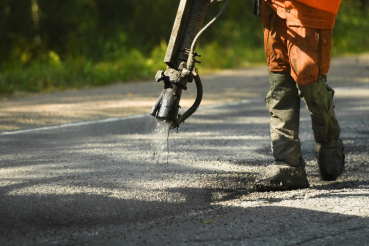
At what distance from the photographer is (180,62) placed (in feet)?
14.3

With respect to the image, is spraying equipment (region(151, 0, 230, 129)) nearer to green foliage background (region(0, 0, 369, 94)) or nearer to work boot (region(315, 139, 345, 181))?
work boot (region(315, 139, 345, 181))

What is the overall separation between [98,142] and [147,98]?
3.10 metres

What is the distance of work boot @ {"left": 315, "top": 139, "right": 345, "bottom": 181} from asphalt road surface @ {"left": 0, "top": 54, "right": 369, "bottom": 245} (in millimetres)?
70

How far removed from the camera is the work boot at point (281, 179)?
176 inches

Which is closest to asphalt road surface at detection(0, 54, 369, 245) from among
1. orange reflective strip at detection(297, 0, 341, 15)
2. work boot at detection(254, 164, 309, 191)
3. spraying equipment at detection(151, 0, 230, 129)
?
work boot at detection(254, 164, 309, 191)

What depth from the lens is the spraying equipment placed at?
4.30 metres

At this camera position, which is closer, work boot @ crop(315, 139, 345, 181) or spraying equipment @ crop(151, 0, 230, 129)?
spraying equipment @ crop(151, 0, 230, 129)

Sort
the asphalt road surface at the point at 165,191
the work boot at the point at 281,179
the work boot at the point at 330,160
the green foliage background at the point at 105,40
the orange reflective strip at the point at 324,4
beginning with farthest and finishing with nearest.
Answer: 1. the green foliage background at the point at 105,40
2. the work boot at the point at 330,160
3. the work boot at the point at 281,179
4. the orange reflective strip at the point at 324,4
5. the asphalt road surface at the point at 165,191

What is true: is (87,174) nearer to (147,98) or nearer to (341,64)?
(147,98)

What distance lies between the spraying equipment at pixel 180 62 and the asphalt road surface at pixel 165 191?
1.68 ft

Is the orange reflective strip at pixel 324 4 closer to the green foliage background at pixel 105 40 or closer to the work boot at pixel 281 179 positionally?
the work boot at pixel 281 179

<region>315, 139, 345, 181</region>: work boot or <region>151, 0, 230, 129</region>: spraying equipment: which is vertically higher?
<region>151, 0, 230, 129</region>: spraying equipment

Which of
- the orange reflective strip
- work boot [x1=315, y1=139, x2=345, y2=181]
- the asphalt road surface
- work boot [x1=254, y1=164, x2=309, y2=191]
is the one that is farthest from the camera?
work boot [x1=315, y1=139, x2=345, y2=181]

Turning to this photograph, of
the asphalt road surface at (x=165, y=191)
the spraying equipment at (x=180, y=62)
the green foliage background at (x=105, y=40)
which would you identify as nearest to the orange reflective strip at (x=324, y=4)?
the spraying equipment at (x=180, y=62)
